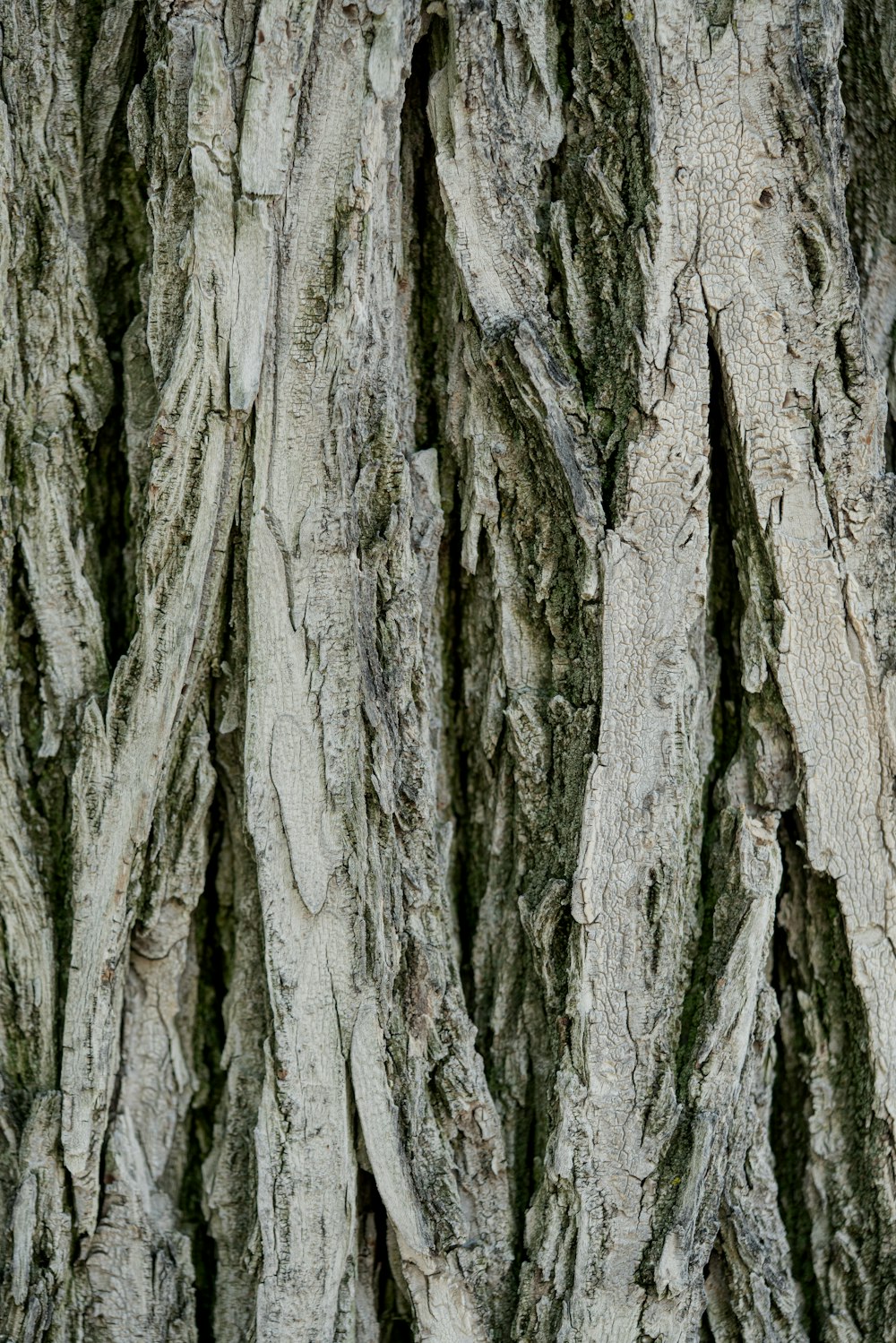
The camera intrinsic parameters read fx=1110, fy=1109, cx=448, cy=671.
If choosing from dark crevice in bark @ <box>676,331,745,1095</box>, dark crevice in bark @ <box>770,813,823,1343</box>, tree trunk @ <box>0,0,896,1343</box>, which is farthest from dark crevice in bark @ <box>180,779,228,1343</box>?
dark crevice in bark @ <box>770,813,823,1343</box>

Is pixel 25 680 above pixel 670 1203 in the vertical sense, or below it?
above

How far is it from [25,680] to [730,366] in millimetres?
1039

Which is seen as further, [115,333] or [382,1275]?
[115,333]

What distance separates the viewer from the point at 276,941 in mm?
1410

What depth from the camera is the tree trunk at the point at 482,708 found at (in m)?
1.39

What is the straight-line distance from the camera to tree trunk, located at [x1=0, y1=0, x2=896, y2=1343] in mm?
1393

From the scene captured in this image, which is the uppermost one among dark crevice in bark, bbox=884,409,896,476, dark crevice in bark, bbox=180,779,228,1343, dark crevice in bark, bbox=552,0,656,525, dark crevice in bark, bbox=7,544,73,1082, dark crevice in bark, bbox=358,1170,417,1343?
dark crevice in bark, bbox=552,0,656,525

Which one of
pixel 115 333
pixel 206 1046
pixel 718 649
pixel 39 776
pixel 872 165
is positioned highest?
pixel 872 165

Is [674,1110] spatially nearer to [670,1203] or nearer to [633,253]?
[670,1203]

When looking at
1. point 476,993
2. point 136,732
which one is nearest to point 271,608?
point 136,732

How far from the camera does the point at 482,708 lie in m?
1.52

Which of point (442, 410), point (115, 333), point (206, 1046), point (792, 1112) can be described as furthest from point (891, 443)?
point (206, 1046)

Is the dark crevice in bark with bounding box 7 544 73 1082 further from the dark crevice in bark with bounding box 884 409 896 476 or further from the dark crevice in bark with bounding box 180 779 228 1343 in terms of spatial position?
the dark crevice in bark with bounding box 884 409 896 476

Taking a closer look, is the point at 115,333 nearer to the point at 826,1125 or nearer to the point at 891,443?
the point at 891,443
